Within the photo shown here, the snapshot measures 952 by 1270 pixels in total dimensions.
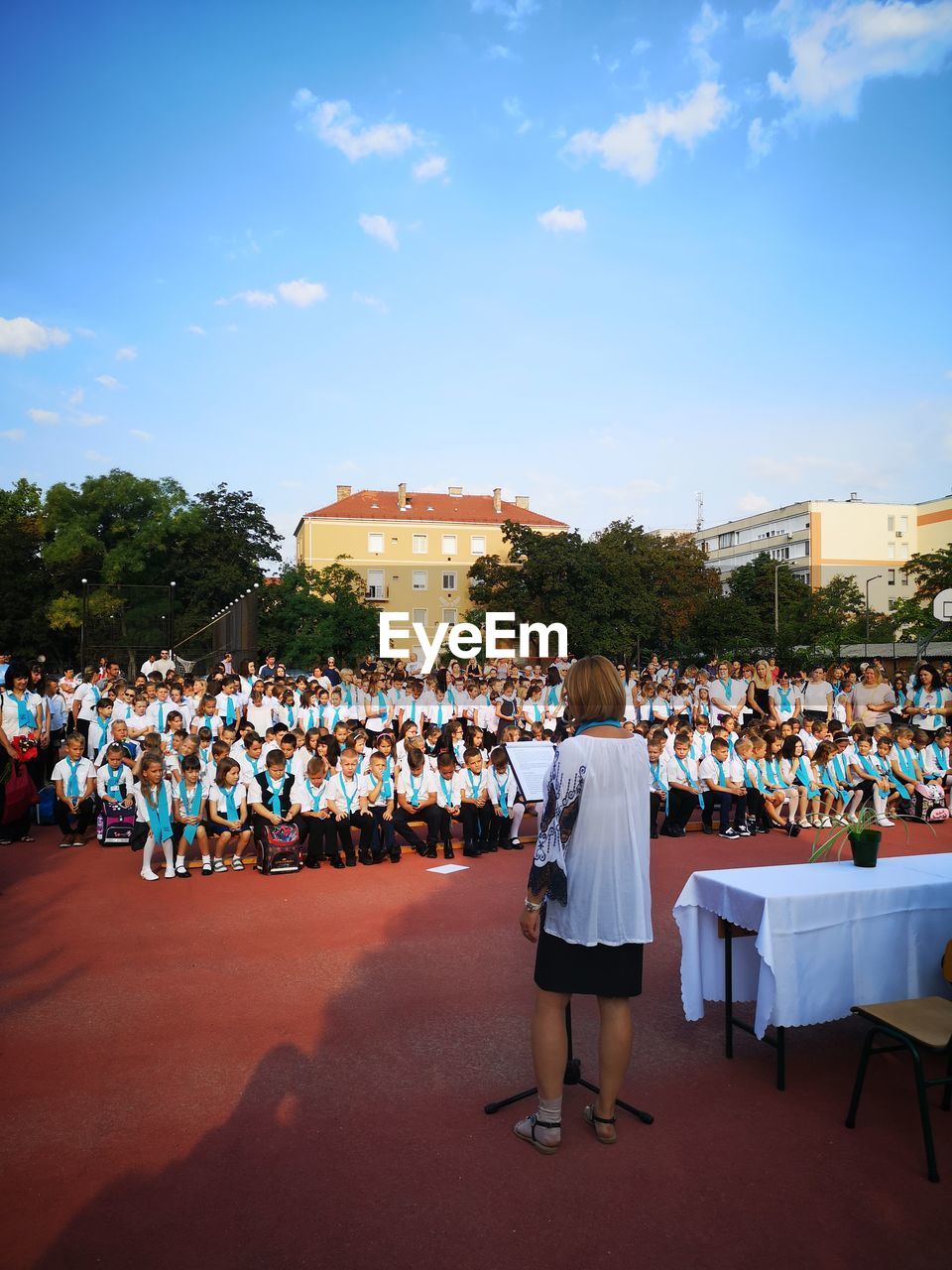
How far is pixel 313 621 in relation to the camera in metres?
47.2

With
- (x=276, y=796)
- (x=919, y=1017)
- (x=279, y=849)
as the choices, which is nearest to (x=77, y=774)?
(x=276, y=796)

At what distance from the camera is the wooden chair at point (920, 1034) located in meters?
3.61

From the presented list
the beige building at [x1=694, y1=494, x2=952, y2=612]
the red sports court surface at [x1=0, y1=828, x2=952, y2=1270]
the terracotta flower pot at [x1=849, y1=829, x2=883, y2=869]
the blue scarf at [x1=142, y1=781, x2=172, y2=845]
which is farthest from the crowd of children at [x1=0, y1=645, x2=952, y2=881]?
the beige building at [x1=694, y1=494, x2=952, y2=612]

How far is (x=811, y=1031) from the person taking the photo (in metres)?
5.16

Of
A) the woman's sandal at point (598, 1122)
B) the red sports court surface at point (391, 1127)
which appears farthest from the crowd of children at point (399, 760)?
the woman's sandal at point (598, 1122)

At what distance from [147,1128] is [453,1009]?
1.97 meters

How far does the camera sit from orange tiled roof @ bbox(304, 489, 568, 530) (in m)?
63.6

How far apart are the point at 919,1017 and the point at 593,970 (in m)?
1.61

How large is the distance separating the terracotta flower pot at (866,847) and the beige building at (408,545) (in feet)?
184

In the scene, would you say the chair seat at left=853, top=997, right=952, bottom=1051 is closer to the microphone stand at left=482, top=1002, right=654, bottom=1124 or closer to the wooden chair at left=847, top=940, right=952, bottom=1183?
the wooden chair at left=847, top=940, right=952, bottom=1183

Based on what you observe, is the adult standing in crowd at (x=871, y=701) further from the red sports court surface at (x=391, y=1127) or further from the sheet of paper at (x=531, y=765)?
the red sports court surface at (x=391, y=1127)

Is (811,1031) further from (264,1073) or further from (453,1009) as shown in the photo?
(264,1073)

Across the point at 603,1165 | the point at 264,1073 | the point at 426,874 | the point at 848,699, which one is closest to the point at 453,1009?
the point at 264,1073

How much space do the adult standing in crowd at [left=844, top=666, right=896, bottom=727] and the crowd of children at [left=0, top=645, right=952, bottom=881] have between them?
37 mm
